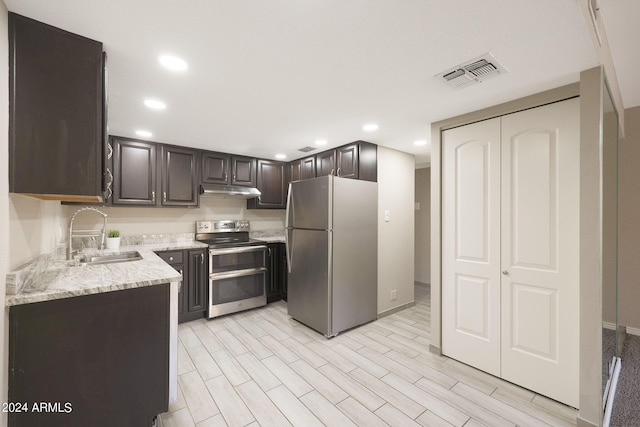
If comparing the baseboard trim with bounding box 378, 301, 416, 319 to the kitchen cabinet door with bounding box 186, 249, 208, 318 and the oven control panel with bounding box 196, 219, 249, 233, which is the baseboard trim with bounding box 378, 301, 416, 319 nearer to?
the kitchen cabinet door with bounding box 186, 249, 208, 318

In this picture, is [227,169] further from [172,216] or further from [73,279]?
[73,279]

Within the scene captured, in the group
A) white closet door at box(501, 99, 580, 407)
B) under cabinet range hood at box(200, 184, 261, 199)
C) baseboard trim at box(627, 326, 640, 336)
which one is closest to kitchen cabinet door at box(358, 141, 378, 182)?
white closet door at box(501, 99, 580, 407)

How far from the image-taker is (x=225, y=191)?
372 cm

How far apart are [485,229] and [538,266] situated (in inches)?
17.4

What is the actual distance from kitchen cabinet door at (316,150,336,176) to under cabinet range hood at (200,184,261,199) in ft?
3.29

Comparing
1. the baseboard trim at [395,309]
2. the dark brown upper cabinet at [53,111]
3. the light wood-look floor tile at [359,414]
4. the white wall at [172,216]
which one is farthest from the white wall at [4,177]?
the baseboard trim at [395,309]

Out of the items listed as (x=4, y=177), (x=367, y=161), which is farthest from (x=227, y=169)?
(x=4, y=177)

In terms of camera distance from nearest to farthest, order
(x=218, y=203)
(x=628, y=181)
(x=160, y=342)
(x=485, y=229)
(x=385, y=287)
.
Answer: (x=160, y=342) → (x=485, y=229) → (x=628, y=181) → (x=385, y=287) → (x=218, y=203)

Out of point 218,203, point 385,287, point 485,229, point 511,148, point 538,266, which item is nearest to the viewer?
point 538,266

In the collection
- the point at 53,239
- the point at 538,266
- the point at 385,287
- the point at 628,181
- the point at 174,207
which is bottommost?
the point at 385,287

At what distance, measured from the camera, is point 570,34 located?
4.37 ft

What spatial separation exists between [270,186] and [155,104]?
7.49 feet

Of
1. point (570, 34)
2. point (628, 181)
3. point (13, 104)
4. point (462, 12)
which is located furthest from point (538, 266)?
point (13, 104)

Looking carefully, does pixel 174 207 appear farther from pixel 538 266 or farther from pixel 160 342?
pixel 538 266
